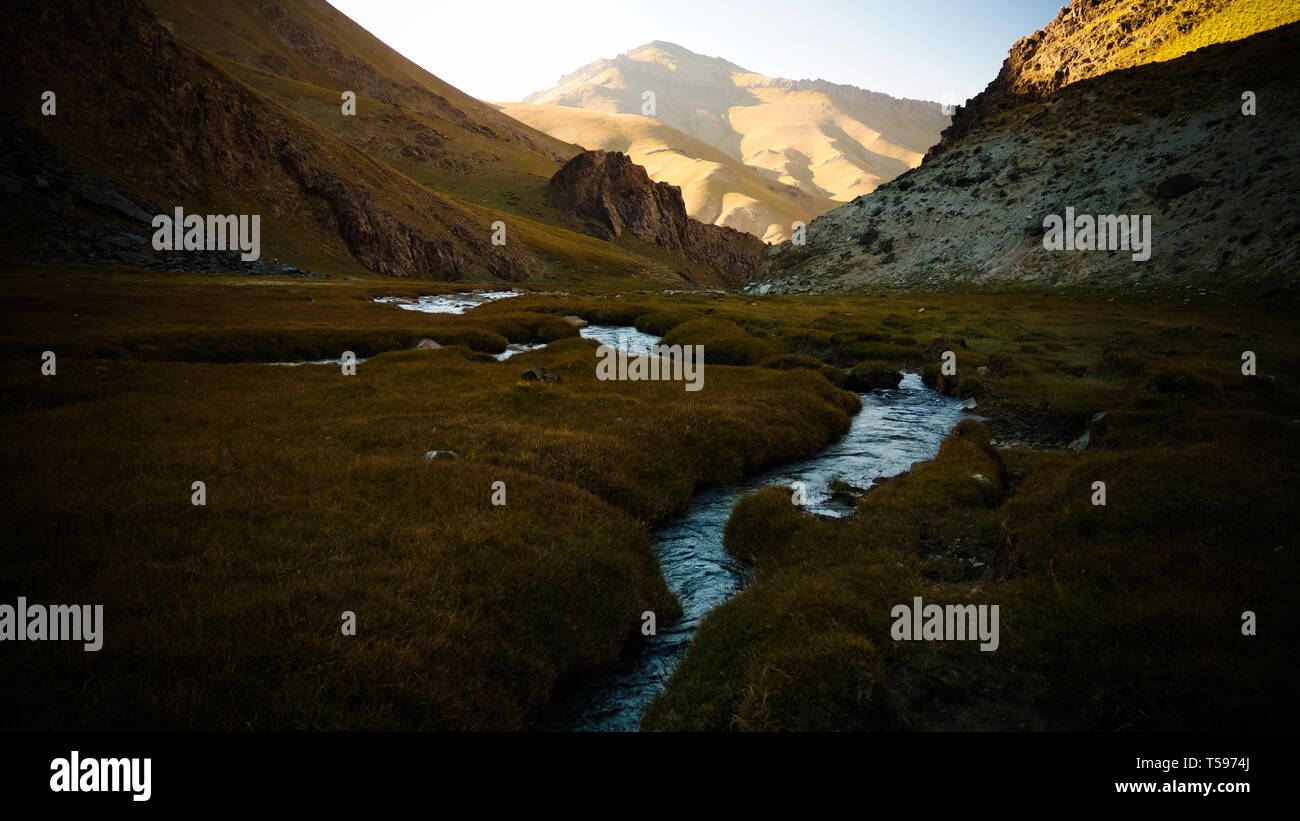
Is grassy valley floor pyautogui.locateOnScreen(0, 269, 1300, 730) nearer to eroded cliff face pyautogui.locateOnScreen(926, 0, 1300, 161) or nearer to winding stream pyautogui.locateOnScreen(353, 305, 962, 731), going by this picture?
winding stream pyautogui.locateOnScreen(353, 305, 962, 731)

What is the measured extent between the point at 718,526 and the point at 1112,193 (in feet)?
237

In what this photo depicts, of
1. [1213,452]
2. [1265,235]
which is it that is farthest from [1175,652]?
[1265,235]

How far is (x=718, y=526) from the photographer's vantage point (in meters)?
18.1

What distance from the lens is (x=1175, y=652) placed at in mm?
8477

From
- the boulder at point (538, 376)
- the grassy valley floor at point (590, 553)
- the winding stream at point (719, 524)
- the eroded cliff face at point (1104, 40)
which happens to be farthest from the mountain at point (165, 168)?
the eroded cliff face at point (1104, 40)

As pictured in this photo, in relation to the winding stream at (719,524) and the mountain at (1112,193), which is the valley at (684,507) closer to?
the winding stream at (719,524)

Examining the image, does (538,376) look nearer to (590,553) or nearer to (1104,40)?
(590,553)

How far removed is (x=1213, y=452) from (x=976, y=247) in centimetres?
7340

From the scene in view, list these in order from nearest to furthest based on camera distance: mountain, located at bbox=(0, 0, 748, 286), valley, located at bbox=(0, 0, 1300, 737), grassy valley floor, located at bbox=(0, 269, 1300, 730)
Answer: grassy valley floor, located at bbox=(0, 269, 1300, 730)
valley, located at bbox=(0, 0, 1300, 737)
mountain, located at bbox=(0, 0, 748, 286)

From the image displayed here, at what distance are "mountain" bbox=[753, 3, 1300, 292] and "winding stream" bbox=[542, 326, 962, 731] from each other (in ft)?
119

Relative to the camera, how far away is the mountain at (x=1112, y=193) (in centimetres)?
5159

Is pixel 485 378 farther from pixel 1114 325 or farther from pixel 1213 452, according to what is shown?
pixel 1114 325

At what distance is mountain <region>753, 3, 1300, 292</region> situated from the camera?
169 ft

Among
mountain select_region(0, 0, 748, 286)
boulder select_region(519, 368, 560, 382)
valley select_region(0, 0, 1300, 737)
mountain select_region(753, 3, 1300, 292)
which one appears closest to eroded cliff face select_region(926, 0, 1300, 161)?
mountain select_region(753, 3, 1300, 292)
